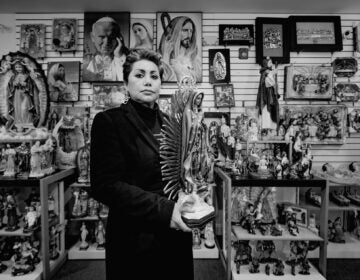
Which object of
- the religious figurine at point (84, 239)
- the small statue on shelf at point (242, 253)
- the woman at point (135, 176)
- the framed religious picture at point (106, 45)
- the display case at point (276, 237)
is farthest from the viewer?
the framed religious picture at point (106, 45)

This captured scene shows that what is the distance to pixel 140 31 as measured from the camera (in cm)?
343

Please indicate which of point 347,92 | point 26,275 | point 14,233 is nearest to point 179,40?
point 347,92

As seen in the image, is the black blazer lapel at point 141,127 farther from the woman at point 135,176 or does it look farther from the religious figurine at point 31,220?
the religious figurine at point 31,220

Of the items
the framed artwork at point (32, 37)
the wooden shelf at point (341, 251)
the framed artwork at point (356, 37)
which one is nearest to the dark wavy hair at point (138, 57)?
the framed artwork at point (32, 37)

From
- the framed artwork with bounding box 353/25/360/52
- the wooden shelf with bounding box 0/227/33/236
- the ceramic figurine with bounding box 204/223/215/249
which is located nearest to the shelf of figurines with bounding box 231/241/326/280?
the ceramic figurine with bounding box 204/223/215/249

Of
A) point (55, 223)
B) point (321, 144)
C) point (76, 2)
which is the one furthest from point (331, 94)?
point (55, 223)

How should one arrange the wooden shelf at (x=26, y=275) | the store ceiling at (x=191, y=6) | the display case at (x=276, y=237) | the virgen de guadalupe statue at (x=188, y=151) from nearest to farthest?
the virgen de guadalupe statue at (x=188, y=151), the wooden shelf at (x=26, y=275), the display case at (x=276, y=237), the store ceiling at (x=191, y=6)

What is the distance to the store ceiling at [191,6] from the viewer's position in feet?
10.4

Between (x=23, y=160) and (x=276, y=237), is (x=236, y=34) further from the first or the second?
(x=23, y=160)

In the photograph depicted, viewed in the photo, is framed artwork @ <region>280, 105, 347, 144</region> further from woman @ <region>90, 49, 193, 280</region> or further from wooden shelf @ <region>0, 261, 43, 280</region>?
wooden shelf @ <region>0, 261, 43, 280</region>

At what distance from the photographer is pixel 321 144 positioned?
11.5ft

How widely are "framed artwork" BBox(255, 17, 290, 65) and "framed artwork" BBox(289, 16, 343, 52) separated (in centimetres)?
12

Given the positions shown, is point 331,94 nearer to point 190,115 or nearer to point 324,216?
point 324,216

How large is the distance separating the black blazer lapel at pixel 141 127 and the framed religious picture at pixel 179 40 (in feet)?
7.88
